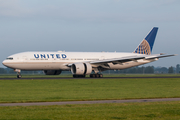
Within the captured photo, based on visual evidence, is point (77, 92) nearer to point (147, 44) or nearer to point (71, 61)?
point (71, 61)

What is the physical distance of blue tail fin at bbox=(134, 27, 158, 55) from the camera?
60.7m

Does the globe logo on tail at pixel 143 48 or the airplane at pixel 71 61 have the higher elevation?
the globe logo on tail at pixel 143 48

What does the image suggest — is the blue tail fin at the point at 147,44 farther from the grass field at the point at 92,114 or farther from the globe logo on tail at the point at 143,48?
the grass field at the point at 92,114

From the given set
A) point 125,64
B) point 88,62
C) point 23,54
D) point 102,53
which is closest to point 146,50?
point 125,64

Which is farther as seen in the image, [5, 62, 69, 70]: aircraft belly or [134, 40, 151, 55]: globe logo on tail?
[134, 40, 151, 55]: globe logo on tail

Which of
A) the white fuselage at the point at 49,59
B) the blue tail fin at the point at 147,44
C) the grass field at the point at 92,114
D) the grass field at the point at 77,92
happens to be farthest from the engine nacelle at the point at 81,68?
the grass field at the point at 92,114

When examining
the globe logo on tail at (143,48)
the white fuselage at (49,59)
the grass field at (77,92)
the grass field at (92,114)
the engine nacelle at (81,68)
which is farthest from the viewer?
the globe logo on tail at (143,48)

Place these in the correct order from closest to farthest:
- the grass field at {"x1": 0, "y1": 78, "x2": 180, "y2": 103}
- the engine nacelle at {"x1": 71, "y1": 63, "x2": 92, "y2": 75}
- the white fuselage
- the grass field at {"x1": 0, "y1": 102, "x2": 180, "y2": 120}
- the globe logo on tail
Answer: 1. the grass field at {"x1": 0, "y1": 102, "x2": 180, "y2": 120}
2. the grass field at {"x1": 0, "y1": 78, "x2": 180, "y2": 103}
3. the white fuselage
4. the engine nacelle at {"x1": 71, "y1": 63, "x2": 92, "y2": 75}
5. the globe logo on tail

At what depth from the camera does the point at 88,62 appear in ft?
169

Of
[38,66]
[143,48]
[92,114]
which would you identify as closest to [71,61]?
[38,66]

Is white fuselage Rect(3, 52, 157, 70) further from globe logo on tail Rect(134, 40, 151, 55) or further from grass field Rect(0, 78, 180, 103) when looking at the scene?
grass field Rect(0, 78, 180, 103)

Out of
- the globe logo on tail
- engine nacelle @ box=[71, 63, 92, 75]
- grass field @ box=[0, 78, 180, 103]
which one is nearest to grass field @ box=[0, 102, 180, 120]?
Answer: grass field @ box=[0, 78, 180, 103]

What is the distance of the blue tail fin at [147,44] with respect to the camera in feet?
199

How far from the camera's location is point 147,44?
200 ft
